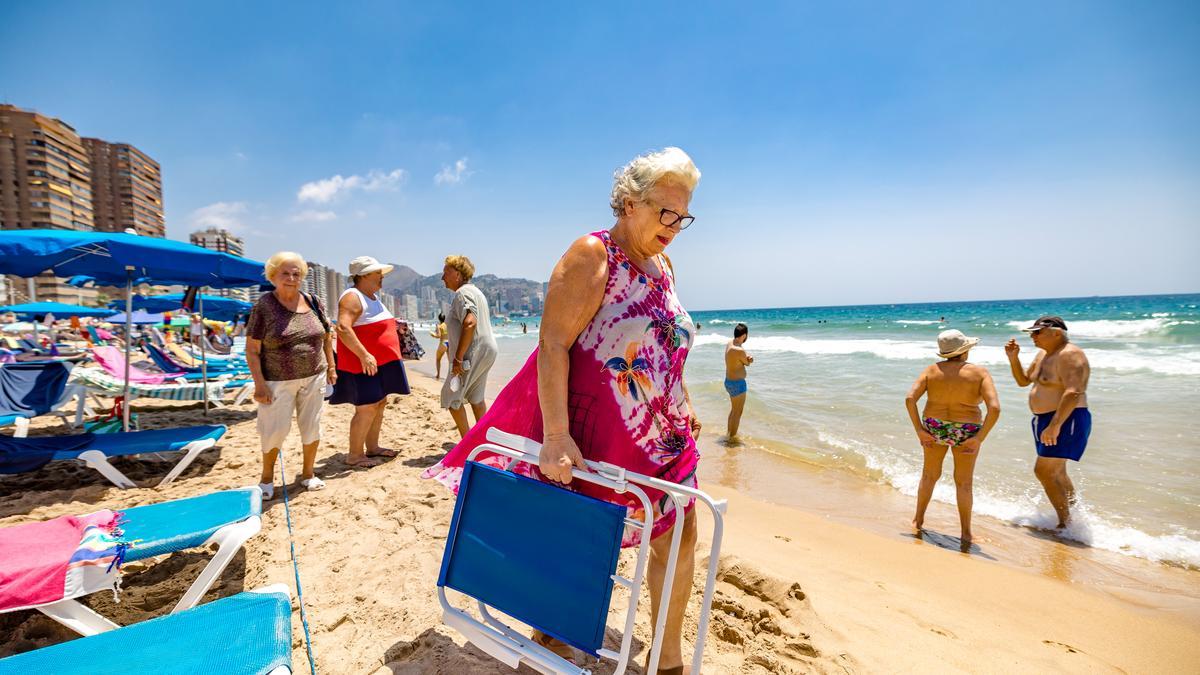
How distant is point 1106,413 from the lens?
8.30 metres

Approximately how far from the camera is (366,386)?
4363 mm

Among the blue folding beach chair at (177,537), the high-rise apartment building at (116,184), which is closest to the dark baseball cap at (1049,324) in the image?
the blue folding beach chair at (177,537)

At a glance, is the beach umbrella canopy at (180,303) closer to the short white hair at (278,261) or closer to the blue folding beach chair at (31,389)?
the blue folding beach chair at (31,389)

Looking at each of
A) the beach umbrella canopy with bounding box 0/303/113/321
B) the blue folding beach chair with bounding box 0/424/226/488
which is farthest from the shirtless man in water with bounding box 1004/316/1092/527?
the beach umbrella canopy with bounding box 0/303/113/321

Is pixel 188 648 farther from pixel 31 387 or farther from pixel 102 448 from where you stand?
pixel 31 387

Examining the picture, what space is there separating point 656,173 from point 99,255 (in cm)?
579

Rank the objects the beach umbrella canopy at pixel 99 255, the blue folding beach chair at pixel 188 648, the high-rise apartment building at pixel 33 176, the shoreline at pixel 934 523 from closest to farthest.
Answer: the blue folding beach chair at pixel 188 648
the shoreline at pixel 934 523
the beach umbrella canopy at pixel 99 255
the high-rise apartment building at pixel 33 176

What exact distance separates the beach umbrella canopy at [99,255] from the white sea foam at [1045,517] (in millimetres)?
7725

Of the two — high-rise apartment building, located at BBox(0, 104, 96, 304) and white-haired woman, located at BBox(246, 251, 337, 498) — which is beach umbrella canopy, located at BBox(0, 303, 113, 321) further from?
high-rise apartment building, located at BBox(0, 104, 96, 304)

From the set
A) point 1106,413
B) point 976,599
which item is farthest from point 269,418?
point 1106,413

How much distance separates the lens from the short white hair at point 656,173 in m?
1.59

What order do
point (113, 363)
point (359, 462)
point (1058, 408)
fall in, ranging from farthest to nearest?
point (113, 363) < point (359, 462) < point (1058, 408)

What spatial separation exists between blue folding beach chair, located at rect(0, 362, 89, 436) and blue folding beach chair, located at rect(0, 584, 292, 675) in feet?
17.7

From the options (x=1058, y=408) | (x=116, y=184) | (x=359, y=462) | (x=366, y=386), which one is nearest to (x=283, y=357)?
(x=366, y=386)
